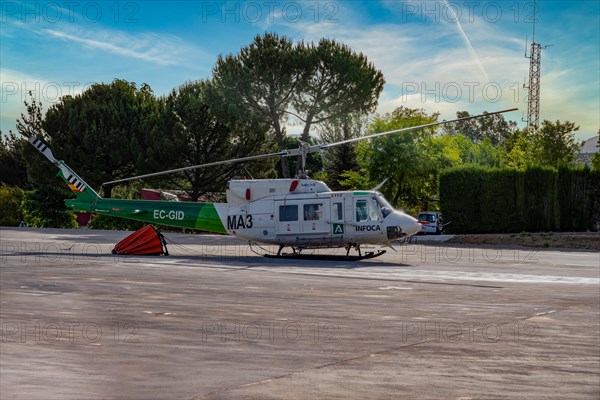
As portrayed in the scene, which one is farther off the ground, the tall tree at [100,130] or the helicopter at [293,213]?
the tall tree at [100,130]

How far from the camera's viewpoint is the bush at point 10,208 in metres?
58.8

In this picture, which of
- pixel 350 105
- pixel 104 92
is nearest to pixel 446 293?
pixel 350 105

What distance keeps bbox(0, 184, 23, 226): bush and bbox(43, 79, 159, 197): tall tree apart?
5.19 metres

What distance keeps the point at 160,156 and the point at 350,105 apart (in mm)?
15871

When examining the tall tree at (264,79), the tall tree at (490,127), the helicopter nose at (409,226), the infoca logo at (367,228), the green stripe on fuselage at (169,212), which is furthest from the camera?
the tall tree at (490,127)

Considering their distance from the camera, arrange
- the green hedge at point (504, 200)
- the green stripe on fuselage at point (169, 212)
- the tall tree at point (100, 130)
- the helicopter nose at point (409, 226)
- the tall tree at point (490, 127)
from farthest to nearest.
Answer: the tall tree at point (490, 127) < the tall tree at point (100, 130) < the green hedge at point (504, 200) < the green stripe on fuselage at point (169, 212) < the helicopter nose at point (409, 226)

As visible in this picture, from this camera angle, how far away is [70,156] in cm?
5900

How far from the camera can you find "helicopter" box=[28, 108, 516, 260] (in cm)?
2359

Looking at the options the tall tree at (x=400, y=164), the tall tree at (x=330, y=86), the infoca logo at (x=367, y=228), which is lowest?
the infoca logo at (x=367, y=228)

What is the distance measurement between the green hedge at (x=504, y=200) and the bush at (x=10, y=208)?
36966mm

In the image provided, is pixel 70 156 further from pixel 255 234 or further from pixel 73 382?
pixel 73 382

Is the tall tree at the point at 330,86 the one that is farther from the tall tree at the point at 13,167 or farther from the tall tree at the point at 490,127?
the tall tree at the point at 490,127

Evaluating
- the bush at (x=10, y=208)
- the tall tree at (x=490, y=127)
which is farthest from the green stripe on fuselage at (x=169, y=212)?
the tall tree at (x=490, y=127)

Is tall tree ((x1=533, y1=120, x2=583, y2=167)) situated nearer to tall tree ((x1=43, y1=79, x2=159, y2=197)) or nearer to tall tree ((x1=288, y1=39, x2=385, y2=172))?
tall tree ((x1=288, y1=39, x2=385, y2=172))
